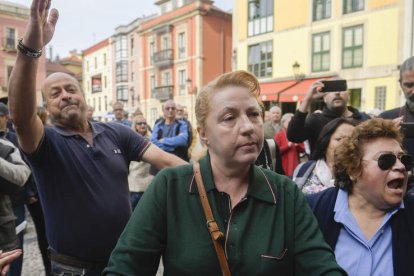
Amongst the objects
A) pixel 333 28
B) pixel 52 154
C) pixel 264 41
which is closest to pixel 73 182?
pixel 52 154

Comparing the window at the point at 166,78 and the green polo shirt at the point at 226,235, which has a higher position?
the window at the point at 166,78

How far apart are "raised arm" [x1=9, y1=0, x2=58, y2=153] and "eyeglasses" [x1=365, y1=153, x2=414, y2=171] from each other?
1867mm

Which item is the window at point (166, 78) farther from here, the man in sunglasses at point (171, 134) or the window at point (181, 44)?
the man in sunglasses at point (171, 134)

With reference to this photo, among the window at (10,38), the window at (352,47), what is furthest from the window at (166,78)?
the window at (352,47)

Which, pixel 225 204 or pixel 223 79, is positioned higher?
pixel 223 79

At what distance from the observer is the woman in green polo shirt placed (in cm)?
140

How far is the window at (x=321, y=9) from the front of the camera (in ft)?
59.6

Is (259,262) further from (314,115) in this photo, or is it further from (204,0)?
(204,0)

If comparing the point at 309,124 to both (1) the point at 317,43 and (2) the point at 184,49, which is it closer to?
(1) the point at 317,43

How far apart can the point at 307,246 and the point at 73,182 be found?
4.95 feet

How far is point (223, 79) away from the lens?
5.24 feet

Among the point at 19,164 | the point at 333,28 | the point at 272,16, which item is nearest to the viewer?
the point at 19,164

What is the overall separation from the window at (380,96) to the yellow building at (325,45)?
44 millimetres

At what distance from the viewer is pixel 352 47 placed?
17312mm
